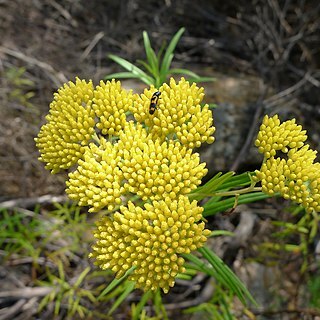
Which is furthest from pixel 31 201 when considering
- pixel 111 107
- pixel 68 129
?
pixel 111 107

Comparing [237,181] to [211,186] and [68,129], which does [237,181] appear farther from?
[68,129]

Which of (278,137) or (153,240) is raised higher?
(278,137)

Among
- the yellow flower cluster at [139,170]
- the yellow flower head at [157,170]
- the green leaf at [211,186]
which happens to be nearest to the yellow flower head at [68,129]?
the yellow flower cluster at [139,170]

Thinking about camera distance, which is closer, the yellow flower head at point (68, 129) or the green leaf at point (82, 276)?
the yellow flower head at point (68, 129)

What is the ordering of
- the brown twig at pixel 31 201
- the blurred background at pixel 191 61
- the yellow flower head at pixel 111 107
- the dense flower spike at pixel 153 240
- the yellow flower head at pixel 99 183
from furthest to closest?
the blurred background at pixel 191 61, the brown twig at pixel 31 201, the yellow flower head at pixel 111 107, the yellow flower head at pixel 99 183, the dense flower spike at pixel 153 240

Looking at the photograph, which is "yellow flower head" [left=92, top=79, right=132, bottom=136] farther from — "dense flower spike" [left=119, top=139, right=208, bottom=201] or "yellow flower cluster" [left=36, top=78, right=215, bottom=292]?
"dense flower spike" [left=119, top=139, right=208, bottom=201]

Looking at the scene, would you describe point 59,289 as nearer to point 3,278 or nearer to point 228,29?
point 3,278

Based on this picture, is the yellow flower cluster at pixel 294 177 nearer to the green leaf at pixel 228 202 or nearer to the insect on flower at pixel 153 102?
the green leaf at pixel 228 202
